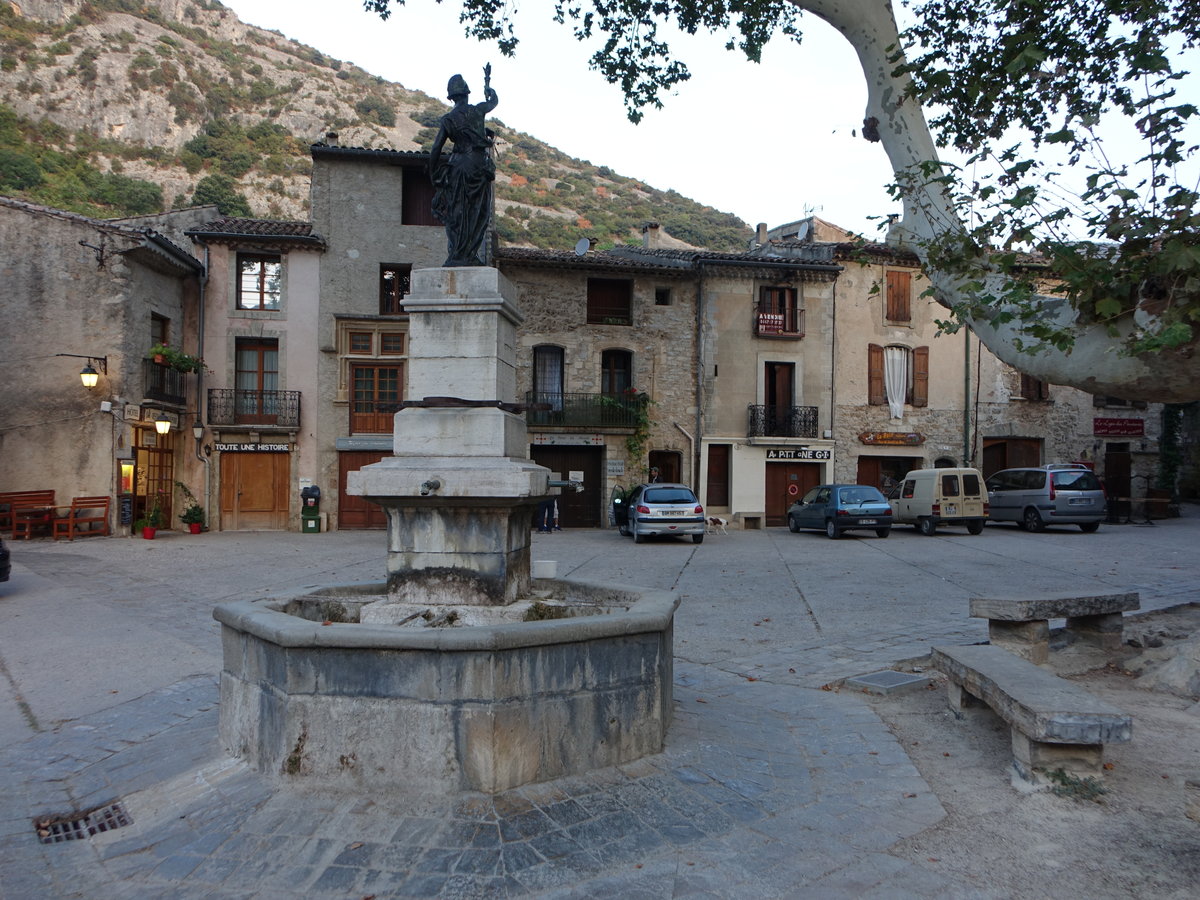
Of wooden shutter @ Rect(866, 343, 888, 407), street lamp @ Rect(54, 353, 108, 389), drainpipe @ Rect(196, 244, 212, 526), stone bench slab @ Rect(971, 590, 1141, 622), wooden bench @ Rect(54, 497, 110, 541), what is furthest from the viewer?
wooden shutter @ Rect(866, 343, 888, 407)

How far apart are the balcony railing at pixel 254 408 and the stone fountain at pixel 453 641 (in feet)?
64.6

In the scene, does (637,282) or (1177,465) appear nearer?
(637,282)

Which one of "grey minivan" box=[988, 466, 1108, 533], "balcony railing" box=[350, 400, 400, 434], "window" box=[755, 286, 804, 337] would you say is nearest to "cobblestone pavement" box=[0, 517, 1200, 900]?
"grey minivan" box=[988, 466, 1108, 533]

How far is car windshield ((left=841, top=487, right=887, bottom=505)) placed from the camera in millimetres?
20709

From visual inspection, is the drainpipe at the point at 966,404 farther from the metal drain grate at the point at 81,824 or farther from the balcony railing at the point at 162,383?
the metal drain grate at the point at 81,824

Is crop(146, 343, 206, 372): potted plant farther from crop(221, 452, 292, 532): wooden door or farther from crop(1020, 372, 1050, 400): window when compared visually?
crop(1020, 372, 1050, 400): window

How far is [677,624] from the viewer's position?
891 centimetres

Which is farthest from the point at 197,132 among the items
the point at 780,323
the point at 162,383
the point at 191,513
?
the point at 780,323

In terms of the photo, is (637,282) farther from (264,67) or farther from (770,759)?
(264,67)

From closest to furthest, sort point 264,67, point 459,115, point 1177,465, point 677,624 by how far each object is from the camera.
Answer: point 459,115, point 677,624, point 1177,465, point 264,67

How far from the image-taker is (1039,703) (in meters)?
3.95

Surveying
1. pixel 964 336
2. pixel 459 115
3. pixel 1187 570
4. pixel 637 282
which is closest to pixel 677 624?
pixel 459 115

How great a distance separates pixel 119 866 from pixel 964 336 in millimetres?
30251

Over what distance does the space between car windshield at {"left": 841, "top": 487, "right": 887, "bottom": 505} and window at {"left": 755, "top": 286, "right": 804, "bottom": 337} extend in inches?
302
